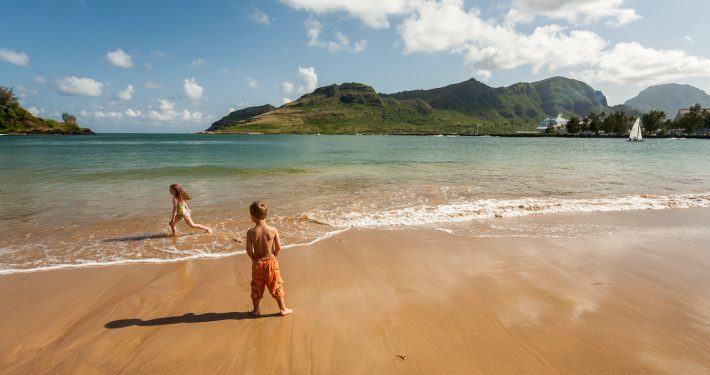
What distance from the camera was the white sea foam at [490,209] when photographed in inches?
443

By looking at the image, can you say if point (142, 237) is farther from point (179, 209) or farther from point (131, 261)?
point (131, 261)

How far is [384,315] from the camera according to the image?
17.1ft

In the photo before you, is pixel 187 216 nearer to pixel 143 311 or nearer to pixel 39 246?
pixel 39 246

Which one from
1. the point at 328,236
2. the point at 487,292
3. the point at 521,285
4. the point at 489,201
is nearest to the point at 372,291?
the point at 487,292

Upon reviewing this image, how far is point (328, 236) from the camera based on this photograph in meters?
9.59

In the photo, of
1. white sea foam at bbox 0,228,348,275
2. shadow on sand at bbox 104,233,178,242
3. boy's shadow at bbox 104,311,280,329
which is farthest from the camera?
shadow on sand at bbox 104,233,178,242

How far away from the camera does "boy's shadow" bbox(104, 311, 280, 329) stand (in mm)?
5066

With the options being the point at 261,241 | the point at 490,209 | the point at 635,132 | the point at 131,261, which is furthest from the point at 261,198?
→ the point at 635,132

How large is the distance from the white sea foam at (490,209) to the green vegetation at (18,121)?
21641 cm

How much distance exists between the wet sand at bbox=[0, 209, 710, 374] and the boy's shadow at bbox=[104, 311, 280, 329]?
1.2 inches

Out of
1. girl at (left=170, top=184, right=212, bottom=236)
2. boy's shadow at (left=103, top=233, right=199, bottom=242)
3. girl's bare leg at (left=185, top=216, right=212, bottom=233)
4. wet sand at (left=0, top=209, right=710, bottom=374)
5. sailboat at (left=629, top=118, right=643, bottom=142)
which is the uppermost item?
sailboat at (left=629, top=118, right=643, bottom=142)

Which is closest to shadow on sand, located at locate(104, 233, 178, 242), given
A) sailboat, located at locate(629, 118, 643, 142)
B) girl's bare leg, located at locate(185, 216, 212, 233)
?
girl's bare leg, located at locate(185, 216, 212, 233)

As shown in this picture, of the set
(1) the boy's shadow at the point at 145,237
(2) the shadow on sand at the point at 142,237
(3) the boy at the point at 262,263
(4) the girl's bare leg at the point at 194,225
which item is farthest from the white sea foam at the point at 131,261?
(3) the boy at the point at 262,263

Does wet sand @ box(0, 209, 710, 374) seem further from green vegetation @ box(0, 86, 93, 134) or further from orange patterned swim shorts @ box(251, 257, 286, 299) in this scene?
green vegetation @ box(0, 86, 93, 134)
